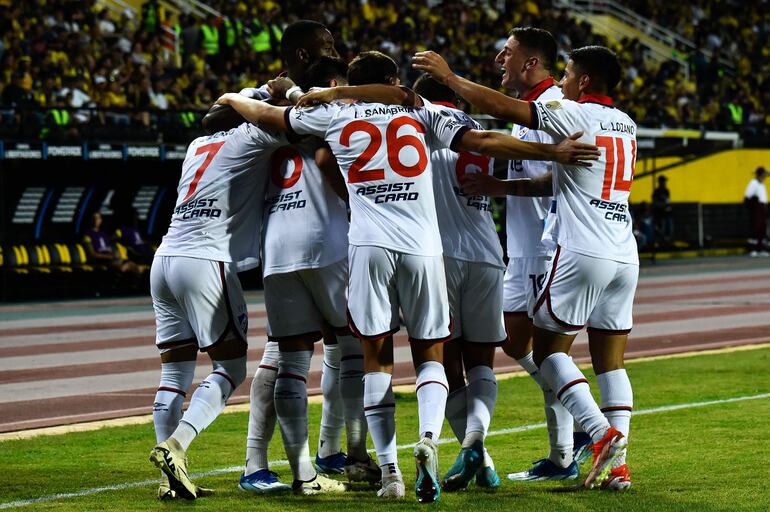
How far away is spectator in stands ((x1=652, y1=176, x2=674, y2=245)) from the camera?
31680 mm

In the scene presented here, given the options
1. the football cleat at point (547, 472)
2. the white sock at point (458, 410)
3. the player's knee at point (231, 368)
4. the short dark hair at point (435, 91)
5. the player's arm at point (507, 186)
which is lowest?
the football cleat at point (547, 472)

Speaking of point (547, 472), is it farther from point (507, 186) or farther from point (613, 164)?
point (613, 164)

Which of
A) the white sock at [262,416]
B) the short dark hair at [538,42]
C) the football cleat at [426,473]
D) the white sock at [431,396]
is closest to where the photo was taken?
the football cleat at [426,473]

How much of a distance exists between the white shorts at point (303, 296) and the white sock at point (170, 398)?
1.73 ft

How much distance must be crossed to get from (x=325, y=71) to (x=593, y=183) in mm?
1531

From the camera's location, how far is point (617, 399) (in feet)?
22.8

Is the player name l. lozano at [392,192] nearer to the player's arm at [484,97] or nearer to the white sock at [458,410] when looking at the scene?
the player's arm at [484,97]

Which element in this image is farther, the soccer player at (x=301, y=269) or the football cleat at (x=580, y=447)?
the football cleat at (x=580, y=447)

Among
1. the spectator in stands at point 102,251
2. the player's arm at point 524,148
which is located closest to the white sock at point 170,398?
the player's arm at point 524,148

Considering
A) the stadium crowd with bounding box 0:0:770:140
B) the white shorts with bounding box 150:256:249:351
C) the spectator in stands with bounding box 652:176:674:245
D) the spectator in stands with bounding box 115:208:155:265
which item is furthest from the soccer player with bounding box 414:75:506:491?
the spectator in stands with bounding box 652:176:674:245

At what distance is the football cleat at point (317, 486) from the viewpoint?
6.80m

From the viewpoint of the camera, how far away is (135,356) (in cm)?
1409

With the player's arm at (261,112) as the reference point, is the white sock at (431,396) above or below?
below

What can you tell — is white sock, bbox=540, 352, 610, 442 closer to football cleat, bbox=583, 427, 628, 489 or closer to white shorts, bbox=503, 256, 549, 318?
football cleat, bbox=583, 427, 628, 489
